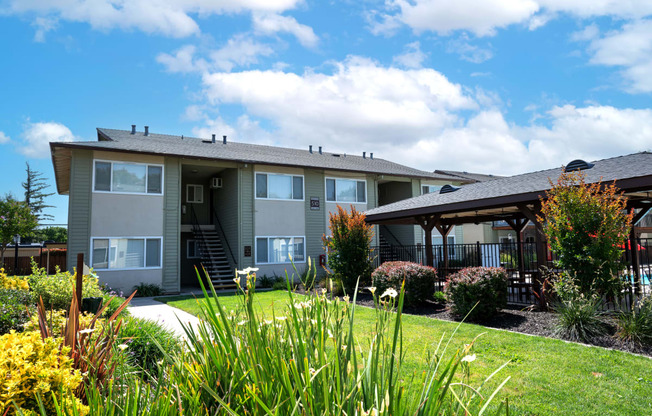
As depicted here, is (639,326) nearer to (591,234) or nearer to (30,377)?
(591,234)

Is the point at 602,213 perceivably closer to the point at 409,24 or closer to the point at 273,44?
the point at 409,24

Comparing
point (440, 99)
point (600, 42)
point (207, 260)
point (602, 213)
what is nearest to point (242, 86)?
point (440, 99)

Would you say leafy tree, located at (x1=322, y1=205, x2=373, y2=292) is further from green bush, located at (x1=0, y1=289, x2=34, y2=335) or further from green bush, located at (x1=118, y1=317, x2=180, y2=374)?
green bush, located at (x1=0, y1=289, x2=34, y2=335)

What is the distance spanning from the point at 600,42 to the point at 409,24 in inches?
183

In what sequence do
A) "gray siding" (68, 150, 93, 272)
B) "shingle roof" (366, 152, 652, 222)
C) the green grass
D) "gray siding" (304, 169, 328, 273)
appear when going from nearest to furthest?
1. the green grass
2. "shingle roof" (366, 152, 652, 222)
3. "gray siding" (68, 150, 93, 272)
4. "gray siding" (304, 169, 328, 273)

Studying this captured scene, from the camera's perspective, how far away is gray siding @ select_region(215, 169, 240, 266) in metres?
18.8

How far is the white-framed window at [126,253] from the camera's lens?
15.5 m

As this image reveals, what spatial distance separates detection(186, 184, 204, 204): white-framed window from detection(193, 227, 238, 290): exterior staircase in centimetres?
193

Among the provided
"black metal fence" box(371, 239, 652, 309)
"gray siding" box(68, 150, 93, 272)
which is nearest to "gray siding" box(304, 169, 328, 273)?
"black metal fence" box(371, 239, 652, 309)

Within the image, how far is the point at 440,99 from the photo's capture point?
13867 millimetres

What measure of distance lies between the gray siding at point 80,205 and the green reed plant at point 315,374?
15.1 meters

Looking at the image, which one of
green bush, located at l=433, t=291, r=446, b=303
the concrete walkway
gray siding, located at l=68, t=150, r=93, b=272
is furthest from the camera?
gray siding, located at l=68, t=150, r=93, b=272

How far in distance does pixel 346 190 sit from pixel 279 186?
3.75 meters

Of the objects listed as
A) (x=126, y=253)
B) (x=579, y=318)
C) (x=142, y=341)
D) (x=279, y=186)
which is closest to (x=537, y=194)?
(x=579, y=318)
